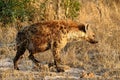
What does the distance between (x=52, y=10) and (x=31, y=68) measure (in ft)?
14.3

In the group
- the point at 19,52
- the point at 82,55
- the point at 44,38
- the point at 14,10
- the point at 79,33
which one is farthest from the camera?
the point at 14,10

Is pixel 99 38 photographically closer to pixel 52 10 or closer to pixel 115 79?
pixel 52 10

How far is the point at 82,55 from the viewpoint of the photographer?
9594 mm

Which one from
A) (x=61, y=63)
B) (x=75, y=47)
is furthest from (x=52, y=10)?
(x=61, y=63)

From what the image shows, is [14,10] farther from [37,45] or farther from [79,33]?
[37,45]

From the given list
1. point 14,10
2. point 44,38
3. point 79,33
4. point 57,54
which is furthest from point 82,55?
point 14,10

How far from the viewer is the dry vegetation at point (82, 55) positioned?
7832mm

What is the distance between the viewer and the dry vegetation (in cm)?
783

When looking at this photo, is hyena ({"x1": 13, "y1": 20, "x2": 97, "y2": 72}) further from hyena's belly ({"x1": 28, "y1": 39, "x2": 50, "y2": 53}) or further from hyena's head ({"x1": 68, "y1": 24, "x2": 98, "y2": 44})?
hyena's head ({"x1": 68, "y1": 24, "x2": 98, "y2": 44})

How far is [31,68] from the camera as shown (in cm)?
856

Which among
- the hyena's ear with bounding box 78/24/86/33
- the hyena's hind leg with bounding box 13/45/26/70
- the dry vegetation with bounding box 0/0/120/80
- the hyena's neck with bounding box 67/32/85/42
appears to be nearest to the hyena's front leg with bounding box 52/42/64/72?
the dry vegetation with bounding box 0/0/120/80

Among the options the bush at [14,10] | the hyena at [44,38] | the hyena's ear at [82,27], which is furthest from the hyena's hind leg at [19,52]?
the bush at [14,10]

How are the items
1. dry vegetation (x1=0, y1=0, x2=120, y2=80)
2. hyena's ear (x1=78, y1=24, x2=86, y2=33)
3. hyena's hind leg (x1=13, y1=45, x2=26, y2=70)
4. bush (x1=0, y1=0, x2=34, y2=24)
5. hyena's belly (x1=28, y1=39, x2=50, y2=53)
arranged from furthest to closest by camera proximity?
bush (x1=0, y1=0, x2=34, y2=24), hyena's ear (x1=78, y1=24, x2=86, y2=33), hyena's hind leg (x1=13, y1=45, x2=26, y2=70), hyena's belly (x1=28, y1=39, x2=50, y2=53), dry vegetation (x1=0, y1=0, x2=120, y2=80)

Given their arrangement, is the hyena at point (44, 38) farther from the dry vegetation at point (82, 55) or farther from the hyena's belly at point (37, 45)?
the dry vegetation at point (82, 55)
